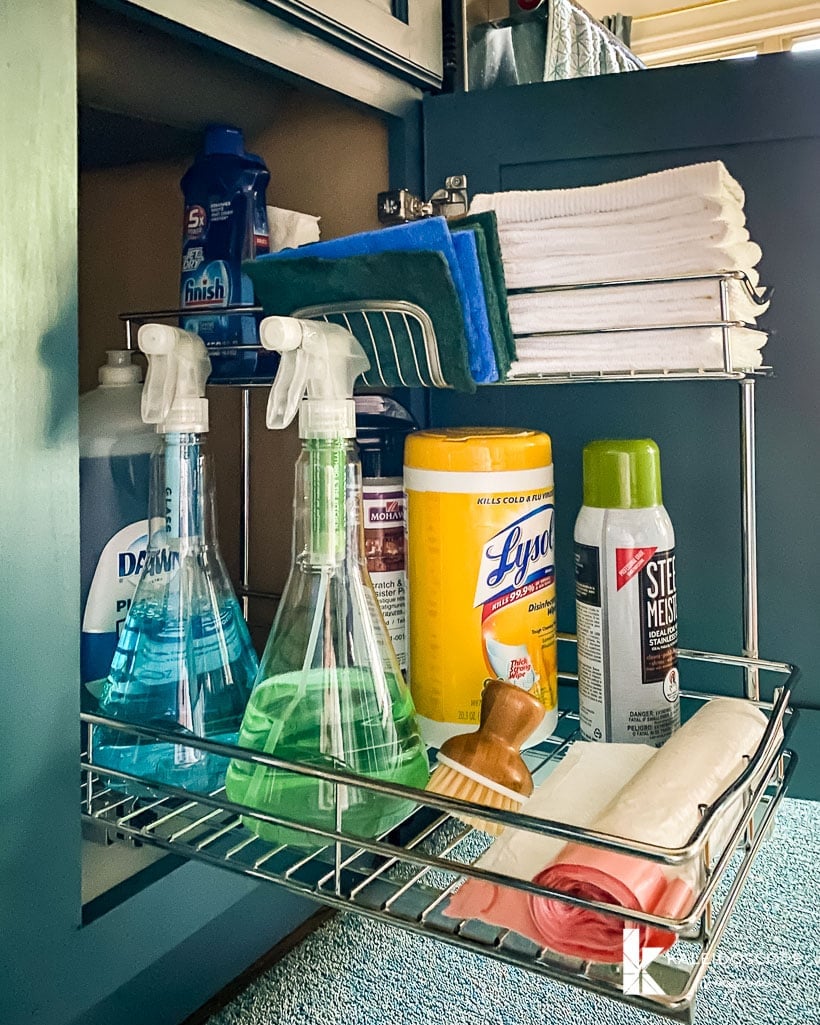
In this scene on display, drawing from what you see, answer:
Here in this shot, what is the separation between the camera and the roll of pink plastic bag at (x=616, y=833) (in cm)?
40

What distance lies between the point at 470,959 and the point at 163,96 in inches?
29.3

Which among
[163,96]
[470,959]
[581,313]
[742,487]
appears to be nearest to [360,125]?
[163,96]

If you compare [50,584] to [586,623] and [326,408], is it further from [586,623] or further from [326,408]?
[586,623]

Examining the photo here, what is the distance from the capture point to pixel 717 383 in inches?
28.0

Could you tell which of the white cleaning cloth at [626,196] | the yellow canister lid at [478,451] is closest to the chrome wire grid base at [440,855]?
the yellow canister lid at [478,451]

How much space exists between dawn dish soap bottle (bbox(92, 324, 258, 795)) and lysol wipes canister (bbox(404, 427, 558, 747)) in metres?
0.14

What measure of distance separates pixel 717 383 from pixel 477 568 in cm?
25

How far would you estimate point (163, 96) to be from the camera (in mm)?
767

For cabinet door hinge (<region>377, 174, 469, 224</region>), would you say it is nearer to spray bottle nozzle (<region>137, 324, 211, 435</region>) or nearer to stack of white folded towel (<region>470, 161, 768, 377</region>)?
stack of white folded towel (<region>470, 161, 768, 377</region>)

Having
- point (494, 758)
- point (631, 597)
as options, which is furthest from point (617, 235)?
point (494, 758)

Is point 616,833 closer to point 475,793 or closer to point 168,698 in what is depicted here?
point 475,793

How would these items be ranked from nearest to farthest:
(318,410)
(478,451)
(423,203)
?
(318,410) < (478,451) < (423,203)

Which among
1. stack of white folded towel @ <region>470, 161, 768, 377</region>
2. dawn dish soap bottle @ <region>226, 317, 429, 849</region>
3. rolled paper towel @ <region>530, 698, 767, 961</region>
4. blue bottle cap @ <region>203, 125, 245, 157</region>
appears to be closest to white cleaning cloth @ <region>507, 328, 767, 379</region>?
stack of white folded towel @ <region>470, 161, 768, 377</region>

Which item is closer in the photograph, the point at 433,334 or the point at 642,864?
the point at 642,864
